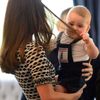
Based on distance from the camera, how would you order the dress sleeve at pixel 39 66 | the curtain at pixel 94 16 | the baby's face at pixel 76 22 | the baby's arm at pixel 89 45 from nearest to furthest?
the dress sleeve at pixel 39 66
the baby's arm at pixel 89 45
the baby's face at pixel 76 22
the curtain at pixel 94 16

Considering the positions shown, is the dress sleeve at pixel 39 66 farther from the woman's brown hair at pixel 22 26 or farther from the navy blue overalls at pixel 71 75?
the navy blue overalls at pixel 71 75

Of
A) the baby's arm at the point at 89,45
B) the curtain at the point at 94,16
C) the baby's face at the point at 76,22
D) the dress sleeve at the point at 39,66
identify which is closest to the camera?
the dress sleeve at the point at 39,66

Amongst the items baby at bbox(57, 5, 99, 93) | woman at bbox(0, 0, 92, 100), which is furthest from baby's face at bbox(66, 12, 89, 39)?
woman at bbox(0, 0, 92, 100)

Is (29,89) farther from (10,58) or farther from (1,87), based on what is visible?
(1,87)

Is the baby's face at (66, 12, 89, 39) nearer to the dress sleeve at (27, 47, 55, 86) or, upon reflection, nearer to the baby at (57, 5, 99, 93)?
the baby at (57, 5, 99, 93)

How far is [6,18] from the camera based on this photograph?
4.00ft

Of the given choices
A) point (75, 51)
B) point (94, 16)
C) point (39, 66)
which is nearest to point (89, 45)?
point (75, 51)

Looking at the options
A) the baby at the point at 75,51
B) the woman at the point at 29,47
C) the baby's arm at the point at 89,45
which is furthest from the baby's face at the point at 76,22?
the woman at the point at 29,47

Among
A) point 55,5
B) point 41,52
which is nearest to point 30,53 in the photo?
point 41,52

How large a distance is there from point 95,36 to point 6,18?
69.2 inches

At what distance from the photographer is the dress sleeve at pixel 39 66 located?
1.14 metres

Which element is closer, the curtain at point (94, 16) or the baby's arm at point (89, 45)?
the baby's arm at point (89, 45)

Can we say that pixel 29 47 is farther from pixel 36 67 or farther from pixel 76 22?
pixel 76 22

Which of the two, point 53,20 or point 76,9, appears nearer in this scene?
point 53,20
